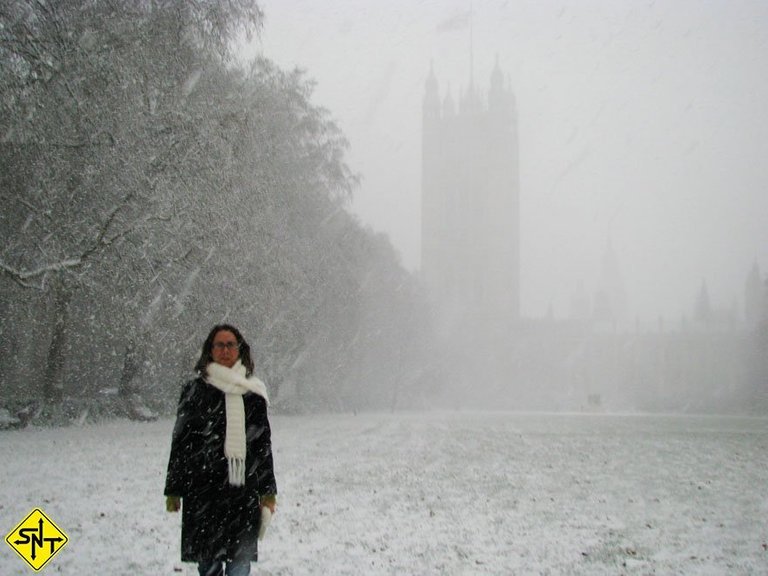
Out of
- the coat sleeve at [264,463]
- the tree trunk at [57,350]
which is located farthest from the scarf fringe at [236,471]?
the tree trunk at [57,350]

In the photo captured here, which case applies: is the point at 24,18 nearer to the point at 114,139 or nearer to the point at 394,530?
the point at 114,139

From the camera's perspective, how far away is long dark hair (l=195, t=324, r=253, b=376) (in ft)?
15.9

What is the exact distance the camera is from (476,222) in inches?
7283

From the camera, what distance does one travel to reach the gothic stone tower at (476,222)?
566 feet

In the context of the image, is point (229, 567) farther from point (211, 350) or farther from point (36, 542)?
point (36, 542)

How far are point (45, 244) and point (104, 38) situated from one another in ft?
16.8

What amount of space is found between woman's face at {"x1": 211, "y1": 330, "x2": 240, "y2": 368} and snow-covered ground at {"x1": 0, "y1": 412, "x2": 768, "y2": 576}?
2426mm

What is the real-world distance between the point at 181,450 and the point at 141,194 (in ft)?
39.1

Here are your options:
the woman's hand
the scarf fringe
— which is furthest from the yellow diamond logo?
the scarf fringe

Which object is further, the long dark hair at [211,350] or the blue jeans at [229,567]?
the long dark hair at [211,350]

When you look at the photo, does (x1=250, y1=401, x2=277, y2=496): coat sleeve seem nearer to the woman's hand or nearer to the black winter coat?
the black winter coat

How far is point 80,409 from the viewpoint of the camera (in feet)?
71.3

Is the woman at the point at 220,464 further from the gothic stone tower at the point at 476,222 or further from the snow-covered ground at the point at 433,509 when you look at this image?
the gothic stone tower at the point at 476,222

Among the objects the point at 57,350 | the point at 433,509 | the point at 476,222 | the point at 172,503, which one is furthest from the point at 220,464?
the point at 476,222
